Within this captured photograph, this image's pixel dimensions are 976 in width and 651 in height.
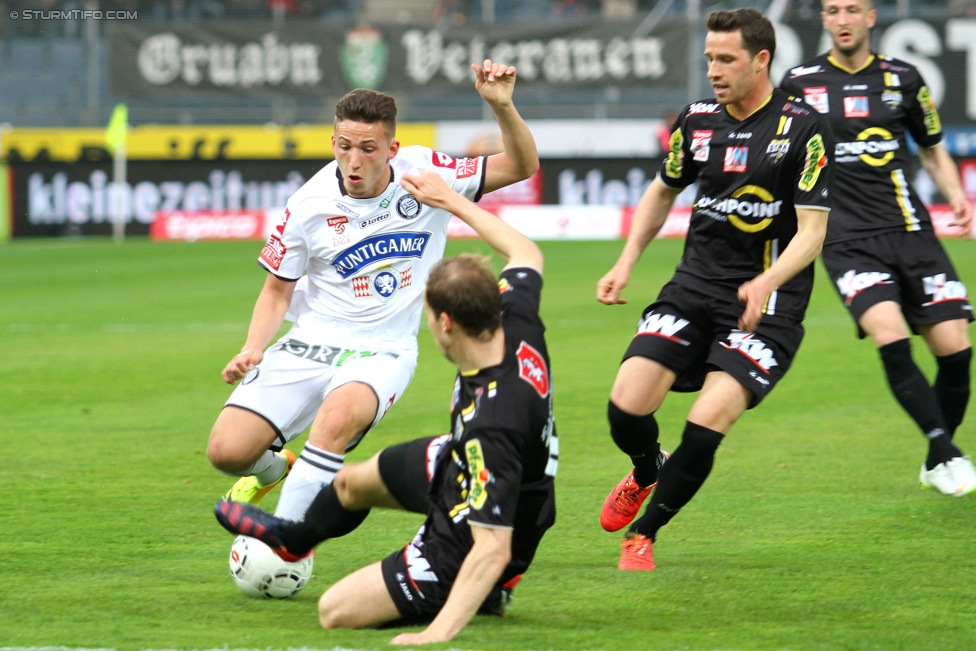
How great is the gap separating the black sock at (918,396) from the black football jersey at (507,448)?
2476 mm

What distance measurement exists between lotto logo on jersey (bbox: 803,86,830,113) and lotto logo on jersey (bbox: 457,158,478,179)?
6.16ft

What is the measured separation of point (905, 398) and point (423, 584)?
2.99 meters

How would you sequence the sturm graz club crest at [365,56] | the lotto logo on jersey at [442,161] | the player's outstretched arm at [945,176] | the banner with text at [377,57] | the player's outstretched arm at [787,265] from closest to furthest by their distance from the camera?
the player's outstretched arm at [787,265], the lotto logo on jersey at [442,161], the player's outstretched arm at [945,176], the banner with text at [377,57], the sturm graz club crest at [365,56]

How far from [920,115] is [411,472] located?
3.60m

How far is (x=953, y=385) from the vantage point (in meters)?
6.36

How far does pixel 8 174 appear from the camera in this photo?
77.4ft

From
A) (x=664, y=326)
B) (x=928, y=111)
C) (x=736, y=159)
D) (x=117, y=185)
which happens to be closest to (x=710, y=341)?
(x=664, y=326)

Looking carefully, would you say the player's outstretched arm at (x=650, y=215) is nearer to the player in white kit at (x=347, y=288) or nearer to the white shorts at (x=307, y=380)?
the player in white kit at (x=347, y=288)

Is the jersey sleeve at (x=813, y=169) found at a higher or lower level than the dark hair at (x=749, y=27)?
lower

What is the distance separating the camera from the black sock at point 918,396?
6039 millimetres

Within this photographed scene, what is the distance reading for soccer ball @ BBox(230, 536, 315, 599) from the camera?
14.9 feet

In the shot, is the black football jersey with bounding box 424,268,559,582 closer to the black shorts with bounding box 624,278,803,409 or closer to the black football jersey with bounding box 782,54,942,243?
the black shorts with bounding box 624,278,803,409

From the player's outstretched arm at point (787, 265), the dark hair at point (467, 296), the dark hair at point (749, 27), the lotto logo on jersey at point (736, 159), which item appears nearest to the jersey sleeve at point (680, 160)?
the lotto logo on jersey at point (736, 159)

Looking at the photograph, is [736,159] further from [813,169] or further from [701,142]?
[813,169]
